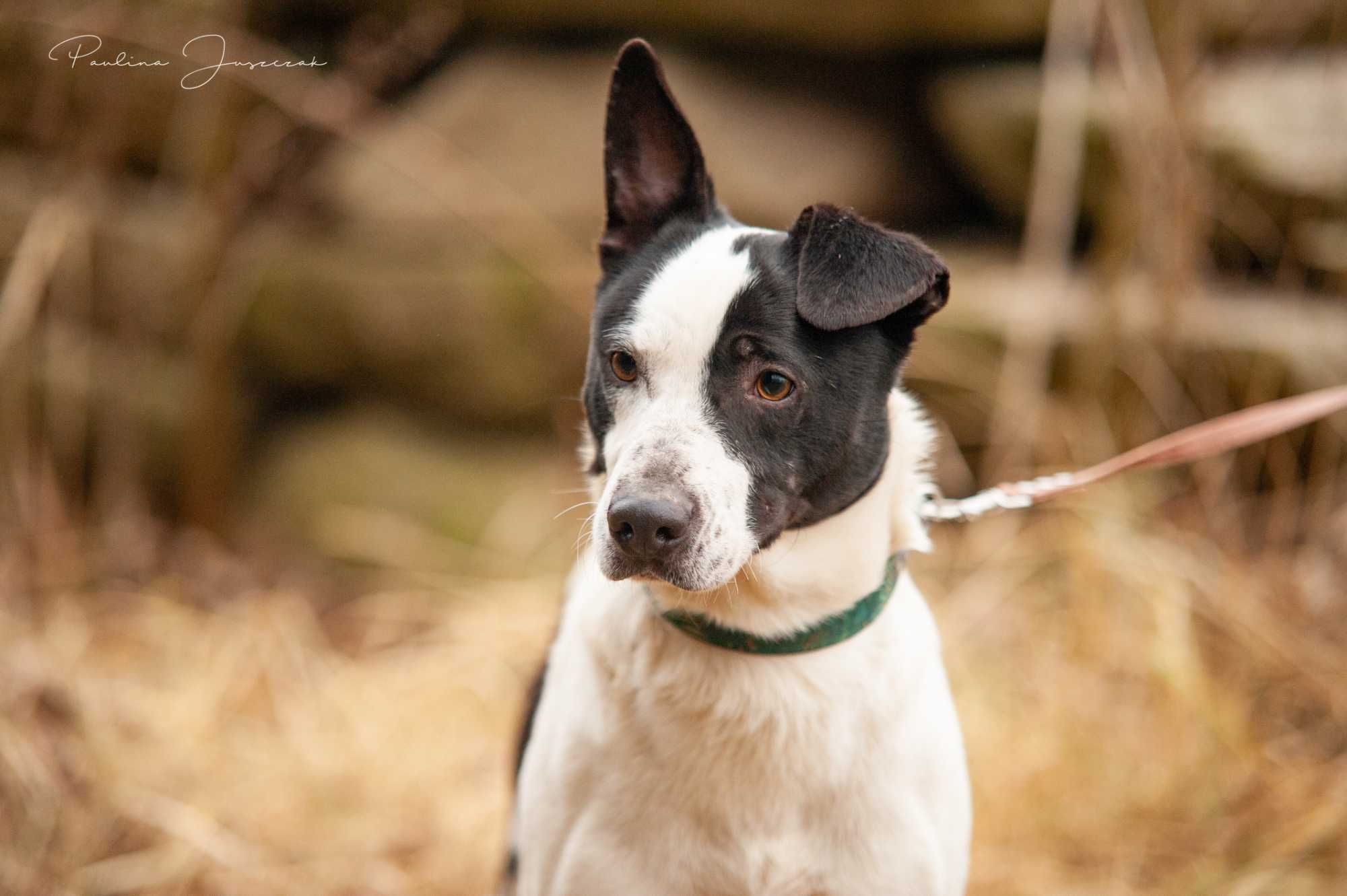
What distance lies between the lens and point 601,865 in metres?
1.79

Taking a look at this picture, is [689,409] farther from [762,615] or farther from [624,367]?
[762,615]

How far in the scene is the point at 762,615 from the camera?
184 centimetres

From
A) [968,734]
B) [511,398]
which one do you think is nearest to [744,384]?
[968,734]

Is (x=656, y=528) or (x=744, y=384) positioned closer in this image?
(x=656, y=528)

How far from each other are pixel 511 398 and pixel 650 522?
3.68 m

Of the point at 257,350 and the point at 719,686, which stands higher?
the point at 719,686

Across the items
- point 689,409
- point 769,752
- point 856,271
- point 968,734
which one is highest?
point 856,271

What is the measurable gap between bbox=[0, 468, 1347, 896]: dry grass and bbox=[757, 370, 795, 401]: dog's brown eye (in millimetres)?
1786

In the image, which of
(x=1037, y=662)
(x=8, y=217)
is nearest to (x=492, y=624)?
(x=1037, y=662)

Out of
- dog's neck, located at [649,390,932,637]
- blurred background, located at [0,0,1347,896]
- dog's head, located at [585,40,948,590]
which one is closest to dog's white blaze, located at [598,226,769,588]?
dog's head, located at [585,40,948,590]

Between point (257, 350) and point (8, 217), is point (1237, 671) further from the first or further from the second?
point (8, 217)

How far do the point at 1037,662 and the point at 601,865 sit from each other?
218 centimetres

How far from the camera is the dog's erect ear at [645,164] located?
198 centimetres

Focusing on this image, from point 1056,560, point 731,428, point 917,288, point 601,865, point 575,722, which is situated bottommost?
point 1056,560
